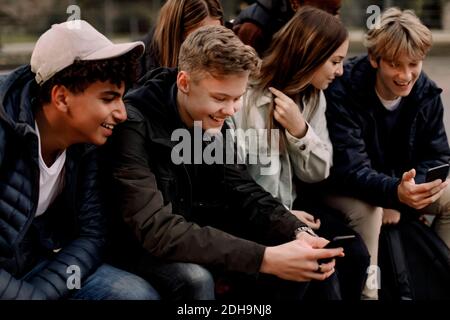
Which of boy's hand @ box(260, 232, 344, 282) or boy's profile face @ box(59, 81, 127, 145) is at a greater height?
boy's profile face @ box(59, 81, 127, 145)

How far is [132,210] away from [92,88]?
0.45 metres

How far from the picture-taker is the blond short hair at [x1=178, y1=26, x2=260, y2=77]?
2.50 m

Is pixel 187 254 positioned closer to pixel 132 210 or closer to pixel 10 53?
pixel 132 210

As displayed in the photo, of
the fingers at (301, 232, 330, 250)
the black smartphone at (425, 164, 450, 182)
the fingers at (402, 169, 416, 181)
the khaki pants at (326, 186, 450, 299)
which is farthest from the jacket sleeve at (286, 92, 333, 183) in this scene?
the fingers at (301, 232, 330, 250)

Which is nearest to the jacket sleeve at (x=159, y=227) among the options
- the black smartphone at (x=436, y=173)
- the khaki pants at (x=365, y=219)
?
the khaki pants at (x=365, y=219)

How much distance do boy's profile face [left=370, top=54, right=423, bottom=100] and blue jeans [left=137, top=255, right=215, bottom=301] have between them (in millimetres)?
1405

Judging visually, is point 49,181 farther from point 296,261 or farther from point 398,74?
point 398,74

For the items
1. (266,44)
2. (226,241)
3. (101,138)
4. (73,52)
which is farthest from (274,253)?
(266,44)

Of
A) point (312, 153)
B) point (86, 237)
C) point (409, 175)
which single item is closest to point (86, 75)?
point (86, 237)

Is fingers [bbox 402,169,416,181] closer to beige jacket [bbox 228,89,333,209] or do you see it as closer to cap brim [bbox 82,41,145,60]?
beige jacket [bbox 228,89,333,209]


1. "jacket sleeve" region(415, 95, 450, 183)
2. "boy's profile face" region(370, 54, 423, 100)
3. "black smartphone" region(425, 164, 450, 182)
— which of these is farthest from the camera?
"jacket sleeve" region(415, 95, 450, 183)

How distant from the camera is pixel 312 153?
118 inches
